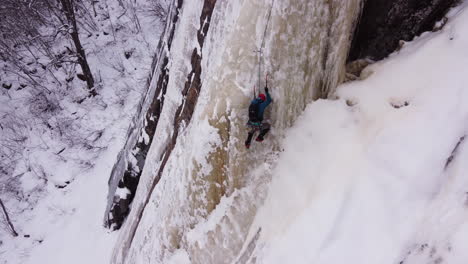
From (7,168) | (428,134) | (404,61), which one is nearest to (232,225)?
(428,134)

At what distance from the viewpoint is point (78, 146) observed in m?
10.3

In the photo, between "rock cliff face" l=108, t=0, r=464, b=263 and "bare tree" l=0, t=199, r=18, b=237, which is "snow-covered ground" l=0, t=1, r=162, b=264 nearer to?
"bare tree" l=0, t=199, r=18, b=237

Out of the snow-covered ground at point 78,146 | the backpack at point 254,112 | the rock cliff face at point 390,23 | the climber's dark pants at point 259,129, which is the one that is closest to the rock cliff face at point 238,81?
the rock cliff face at point 390,23

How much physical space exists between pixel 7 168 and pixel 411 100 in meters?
11.5

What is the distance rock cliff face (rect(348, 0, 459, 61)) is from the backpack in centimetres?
121

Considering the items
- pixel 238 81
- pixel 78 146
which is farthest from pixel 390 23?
pixel 78 146

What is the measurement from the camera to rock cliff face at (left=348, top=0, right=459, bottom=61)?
282 centimetres

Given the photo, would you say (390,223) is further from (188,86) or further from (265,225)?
(188,86)

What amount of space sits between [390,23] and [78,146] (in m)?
9.60

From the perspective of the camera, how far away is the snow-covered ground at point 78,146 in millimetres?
8352

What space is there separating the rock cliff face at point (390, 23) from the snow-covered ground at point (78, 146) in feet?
19.9

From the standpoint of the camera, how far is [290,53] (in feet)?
9.00

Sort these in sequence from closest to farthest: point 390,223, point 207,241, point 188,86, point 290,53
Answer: point 390,223 < point 290,53 < point 207,241 < point 188,86

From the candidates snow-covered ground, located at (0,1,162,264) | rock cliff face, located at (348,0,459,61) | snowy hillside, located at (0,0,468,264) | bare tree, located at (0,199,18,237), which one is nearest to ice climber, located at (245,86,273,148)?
snowy hillside, located at (0,0,468,264)
